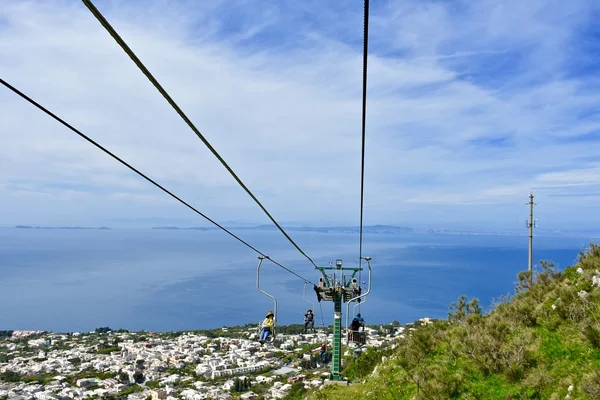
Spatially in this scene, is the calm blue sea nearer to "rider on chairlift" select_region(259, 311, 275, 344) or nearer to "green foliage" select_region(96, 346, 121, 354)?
"green foliage" select_region(96, 346, 121, 354)

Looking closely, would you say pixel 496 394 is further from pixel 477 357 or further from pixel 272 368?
pixel 272 368

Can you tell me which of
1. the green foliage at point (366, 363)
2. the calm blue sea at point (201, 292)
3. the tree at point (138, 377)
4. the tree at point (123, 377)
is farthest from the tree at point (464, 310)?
the calm blue sea at point (201, 292)

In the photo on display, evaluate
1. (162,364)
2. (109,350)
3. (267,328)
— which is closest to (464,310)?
(267,328)

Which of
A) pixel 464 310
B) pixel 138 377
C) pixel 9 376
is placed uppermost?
pixel 464 310

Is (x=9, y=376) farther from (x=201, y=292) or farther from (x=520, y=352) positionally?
(x=201, y=292)

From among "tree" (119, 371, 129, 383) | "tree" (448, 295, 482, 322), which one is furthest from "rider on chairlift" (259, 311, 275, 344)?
"tree" (119, 371, 129, 383)

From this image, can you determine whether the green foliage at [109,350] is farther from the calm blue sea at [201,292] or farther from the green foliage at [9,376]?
the calm blue sea at [201,292]
